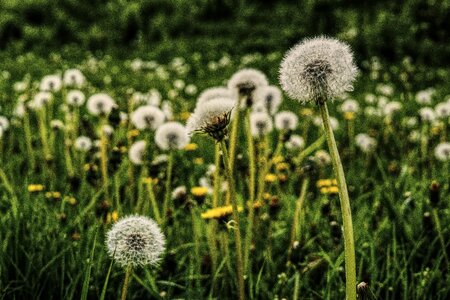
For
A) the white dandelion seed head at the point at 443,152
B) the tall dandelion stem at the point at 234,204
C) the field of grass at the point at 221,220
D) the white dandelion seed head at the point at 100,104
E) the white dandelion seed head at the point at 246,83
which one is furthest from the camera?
the white dandelion seed head at the point at 443,152

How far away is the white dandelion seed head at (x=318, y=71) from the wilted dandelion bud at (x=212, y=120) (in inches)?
6.2

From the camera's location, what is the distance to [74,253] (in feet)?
5.47

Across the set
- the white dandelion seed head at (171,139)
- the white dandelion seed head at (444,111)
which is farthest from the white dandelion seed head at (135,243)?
the white dandelion seed head at (444,111)

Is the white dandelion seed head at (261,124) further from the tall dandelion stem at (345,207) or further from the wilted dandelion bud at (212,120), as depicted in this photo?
the tall dandelion stem at (345,207)

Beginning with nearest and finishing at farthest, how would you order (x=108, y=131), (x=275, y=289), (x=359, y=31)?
(x=275, y=289)
(x=108, y=131)
(x=359, y=31)

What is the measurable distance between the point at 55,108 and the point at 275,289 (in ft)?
10.7

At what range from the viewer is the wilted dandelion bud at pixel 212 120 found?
1190 millimetres

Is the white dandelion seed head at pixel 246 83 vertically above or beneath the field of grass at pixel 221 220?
above

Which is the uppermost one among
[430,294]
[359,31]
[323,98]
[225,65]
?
[359,31]

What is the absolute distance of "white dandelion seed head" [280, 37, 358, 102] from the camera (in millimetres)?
1034

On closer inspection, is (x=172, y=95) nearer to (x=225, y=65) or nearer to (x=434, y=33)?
(x=225, y=65)

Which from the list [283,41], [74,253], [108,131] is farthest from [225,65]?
[74,253]

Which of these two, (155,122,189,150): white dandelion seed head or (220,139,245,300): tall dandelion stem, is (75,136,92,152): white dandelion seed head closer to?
(155,122,189,150): white dandelion seed head

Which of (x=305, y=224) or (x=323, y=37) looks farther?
(x=305, y=224)
